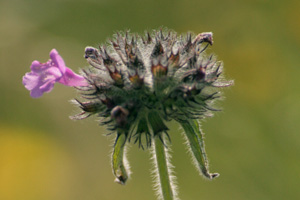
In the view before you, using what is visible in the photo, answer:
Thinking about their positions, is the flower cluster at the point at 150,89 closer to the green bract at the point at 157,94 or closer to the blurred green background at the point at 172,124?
the green bract at the point at 157,94

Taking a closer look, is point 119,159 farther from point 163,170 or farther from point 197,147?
point 197,147

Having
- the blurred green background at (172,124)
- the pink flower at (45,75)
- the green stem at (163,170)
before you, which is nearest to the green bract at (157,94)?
the green stem at (163,170)

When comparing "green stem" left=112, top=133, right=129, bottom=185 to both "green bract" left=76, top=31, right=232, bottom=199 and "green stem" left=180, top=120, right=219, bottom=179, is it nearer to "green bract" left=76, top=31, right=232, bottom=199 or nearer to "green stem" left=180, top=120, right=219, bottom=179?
"green bract" left=76, top=31, right=232, bottom=199

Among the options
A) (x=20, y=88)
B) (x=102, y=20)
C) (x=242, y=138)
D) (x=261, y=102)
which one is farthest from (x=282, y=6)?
(x=20, y=88)

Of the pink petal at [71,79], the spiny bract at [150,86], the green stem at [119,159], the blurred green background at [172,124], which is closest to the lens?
the spiny bract at [150,86]

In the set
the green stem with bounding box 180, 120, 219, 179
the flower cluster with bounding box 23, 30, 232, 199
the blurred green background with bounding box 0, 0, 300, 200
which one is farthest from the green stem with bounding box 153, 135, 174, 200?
the blurred green background with bounding box 0, 0, 300, 200

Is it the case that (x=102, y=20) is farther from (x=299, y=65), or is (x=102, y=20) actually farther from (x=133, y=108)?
(x=133, y=108)

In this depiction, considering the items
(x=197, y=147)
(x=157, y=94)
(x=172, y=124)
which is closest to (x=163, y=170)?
(x=197, y=147)
